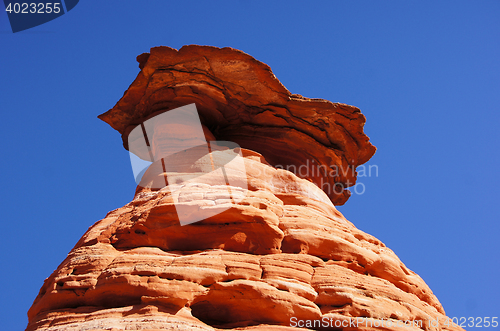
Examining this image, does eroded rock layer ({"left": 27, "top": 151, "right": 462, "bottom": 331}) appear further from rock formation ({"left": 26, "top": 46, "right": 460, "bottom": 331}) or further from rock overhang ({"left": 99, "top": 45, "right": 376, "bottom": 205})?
rock overhang ({"left": 99, "top": 45, "right": 376, "bottom": 205})

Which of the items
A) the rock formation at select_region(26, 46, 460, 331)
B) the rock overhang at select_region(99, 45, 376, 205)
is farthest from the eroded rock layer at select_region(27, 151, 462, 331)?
the rock overhang at select_region(99, 45, 376, 205)

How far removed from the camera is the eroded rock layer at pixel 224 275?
342 inches

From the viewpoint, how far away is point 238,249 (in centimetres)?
1034

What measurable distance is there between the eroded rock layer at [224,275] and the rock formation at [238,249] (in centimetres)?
3

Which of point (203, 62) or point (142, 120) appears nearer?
point (203, 62)

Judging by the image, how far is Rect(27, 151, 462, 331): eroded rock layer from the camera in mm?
8695

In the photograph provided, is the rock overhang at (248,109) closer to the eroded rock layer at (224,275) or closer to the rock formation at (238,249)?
the rock formation at (238,249)

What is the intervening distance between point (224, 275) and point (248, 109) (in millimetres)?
7366

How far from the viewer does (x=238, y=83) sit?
47.1 feet

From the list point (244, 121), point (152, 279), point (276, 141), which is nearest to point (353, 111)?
point (276, 141)

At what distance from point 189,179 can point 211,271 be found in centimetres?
359

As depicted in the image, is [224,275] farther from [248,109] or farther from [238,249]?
[248,109]

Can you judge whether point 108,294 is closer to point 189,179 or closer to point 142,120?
point 189,179

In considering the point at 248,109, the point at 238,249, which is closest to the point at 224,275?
the point at 238,249
